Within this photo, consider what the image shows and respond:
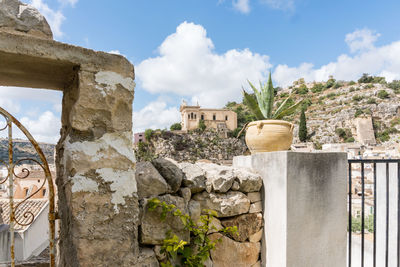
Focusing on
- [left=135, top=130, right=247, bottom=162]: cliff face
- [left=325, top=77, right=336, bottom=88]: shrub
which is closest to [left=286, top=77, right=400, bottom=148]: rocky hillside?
[left=325, top=77, right=336, bottom=88]: shrub

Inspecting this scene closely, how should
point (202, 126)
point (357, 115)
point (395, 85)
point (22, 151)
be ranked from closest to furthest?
point (22, 151)
point (202, 126)
point (357, 115)
point (395, 85)

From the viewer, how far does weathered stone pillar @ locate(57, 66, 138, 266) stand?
133cm

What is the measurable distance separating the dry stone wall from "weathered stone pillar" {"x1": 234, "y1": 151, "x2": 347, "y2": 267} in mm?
155

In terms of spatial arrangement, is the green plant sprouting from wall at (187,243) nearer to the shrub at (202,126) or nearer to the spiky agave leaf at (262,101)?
the spiky agave leaf at (262,101)

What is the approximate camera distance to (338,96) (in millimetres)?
58812

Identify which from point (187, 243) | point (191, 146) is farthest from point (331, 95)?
point (187, 243)

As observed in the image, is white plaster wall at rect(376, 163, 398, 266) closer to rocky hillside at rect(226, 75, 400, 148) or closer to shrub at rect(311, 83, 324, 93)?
rocky hillside at rect(226, 75, 400, 148)

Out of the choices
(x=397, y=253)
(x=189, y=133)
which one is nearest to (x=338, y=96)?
(x=189, y=133)

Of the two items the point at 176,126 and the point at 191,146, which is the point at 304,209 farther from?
the point at 176,126

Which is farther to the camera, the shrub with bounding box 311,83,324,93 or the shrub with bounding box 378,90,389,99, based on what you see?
the shrub with bounding box 311,83,324,93

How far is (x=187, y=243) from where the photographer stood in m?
1.79

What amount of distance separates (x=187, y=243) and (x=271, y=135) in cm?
122

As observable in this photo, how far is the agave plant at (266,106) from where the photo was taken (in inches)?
102

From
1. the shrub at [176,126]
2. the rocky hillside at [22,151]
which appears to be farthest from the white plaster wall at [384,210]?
the shrub at [176,126]
